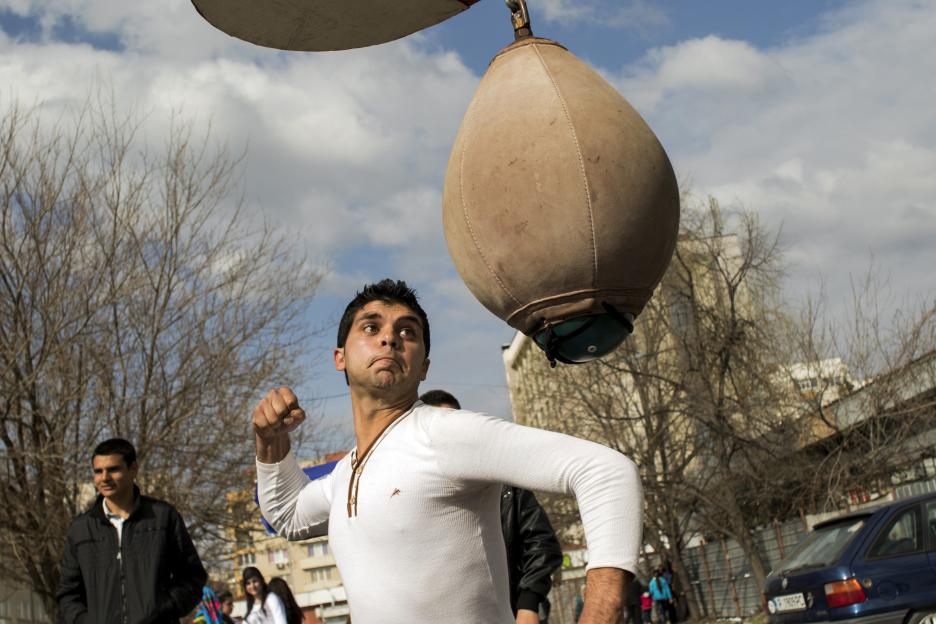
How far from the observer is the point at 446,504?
250 cm

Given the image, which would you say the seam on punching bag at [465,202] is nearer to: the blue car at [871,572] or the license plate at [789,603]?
the blue car at [871,572]

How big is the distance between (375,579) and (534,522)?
249 centimetres

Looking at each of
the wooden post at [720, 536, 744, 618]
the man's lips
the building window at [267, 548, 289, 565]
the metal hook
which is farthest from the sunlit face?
the building window at [267, 548, 289, 565]

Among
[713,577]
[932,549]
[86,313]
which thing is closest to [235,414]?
[86,313]

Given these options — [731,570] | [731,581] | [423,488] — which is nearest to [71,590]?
[423,488]

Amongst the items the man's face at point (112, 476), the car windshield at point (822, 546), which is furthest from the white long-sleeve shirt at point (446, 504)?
the car windshield at point (822, 546)

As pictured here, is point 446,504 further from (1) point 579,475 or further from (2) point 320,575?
(2) point 320,575

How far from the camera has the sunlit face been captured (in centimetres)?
898

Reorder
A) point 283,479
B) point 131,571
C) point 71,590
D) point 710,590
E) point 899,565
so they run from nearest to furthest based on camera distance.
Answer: point 283,479
point 131,571
point 71,590
point 899,565
point 710,590

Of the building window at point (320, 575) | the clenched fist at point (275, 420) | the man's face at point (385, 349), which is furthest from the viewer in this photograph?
the building window at point (320, 575)

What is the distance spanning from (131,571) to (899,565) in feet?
21.4

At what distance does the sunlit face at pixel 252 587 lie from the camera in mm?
8977

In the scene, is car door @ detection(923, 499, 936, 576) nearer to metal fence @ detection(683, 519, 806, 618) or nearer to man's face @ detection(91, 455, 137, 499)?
man's face @ detection(91, 455, 137, 499)

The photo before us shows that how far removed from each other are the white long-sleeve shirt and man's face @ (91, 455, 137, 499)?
114 inches
